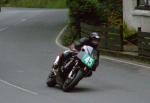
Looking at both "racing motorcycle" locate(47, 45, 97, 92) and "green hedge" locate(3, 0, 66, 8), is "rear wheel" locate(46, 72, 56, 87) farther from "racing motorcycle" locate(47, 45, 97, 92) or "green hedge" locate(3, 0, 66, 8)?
"green hedge" locate(3, 0, 66, 8)

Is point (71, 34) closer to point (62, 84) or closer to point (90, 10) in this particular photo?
point (90, 10)

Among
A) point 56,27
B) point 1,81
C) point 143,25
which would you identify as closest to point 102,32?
point 143,25

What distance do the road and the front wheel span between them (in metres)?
0.16

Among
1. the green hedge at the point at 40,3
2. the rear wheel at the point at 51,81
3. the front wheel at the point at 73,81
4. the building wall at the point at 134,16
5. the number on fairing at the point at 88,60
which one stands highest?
the number on fairing at the point at 88,60

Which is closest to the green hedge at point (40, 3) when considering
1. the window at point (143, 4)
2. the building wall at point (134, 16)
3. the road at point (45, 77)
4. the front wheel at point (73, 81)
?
the road at point (45, 77)

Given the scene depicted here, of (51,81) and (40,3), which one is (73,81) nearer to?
(51,81)

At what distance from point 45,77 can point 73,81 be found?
313 centimetres

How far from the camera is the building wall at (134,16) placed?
85.7 ft

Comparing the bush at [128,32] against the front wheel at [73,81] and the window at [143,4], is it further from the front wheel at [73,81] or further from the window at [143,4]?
the front wheel at [73,81]

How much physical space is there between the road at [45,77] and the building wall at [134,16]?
3455mm

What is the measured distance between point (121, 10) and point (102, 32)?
5426 mm

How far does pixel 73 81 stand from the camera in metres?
15.0

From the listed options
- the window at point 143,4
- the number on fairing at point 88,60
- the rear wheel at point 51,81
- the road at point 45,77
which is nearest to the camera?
the road at point 45,77

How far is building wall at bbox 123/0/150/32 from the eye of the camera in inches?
1028
